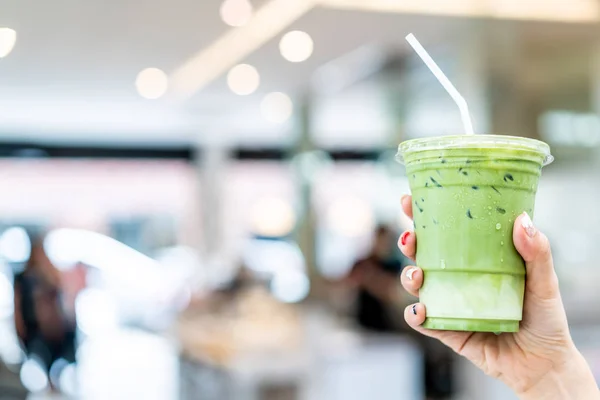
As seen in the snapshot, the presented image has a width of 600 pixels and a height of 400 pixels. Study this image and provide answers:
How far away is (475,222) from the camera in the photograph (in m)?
1.00

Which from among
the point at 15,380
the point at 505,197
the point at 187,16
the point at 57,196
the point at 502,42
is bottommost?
the point at 15,380

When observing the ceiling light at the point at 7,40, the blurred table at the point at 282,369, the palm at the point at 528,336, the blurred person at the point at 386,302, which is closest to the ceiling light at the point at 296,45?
the ceiling light at the point at 7,40

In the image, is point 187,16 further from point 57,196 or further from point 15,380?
point 57,196

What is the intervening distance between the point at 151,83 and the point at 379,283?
4117mm

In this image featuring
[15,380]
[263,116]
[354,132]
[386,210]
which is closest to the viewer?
[15,380]

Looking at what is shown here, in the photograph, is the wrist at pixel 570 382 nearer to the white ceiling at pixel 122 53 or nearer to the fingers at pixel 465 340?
the fingers at pixel 465 340

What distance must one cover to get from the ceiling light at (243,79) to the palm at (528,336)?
1021 millimetres

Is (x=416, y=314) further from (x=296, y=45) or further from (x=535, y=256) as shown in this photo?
(x=296, y=45)

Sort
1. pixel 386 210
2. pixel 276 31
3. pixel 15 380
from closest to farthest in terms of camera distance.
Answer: pixel 15 380 < pixel 276 31 < pixel 386 210

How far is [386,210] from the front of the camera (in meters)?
6.59

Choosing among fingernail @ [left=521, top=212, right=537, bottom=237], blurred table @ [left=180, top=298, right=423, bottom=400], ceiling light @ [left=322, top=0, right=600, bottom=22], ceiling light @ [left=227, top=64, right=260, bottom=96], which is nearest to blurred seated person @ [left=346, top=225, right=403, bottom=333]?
blurred table @ [left=180, top=298, right=423, bottom=400]

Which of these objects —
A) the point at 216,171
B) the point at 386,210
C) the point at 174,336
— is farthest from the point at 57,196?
the point at 216,171

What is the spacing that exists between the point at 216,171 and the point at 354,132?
80.5 inches

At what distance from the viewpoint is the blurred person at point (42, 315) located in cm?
162
